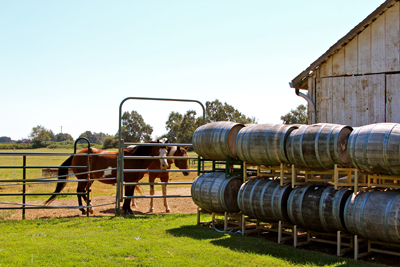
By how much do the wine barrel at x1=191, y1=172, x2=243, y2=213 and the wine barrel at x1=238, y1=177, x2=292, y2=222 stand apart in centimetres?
41

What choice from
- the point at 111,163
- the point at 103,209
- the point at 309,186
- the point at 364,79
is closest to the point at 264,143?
the point at 309,186

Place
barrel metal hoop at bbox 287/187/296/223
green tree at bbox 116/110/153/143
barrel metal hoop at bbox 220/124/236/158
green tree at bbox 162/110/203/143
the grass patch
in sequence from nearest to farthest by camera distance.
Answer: the grass patch → barrel metal hoop at bbox 287/187/296/223 → barrel metal hoop at bbox 220/124/236/158 → green tree at bbox 162/110/203/143 → green tree at bbox 116/110/153/143

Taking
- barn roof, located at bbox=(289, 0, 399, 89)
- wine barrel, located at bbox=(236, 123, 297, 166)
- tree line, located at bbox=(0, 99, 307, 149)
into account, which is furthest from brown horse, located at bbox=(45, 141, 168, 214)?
tree line, located at bbox=(0, 99, 307, 149)

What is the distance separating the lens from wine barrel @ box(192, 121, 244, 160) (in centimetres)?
732

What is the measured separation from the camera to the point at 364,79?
7.77 m

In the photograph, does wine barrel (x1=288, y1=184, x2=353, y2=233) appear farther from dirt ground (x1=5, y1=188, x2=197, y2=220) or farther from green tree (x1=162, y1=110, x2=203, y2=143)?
green tree (x1=162, y1=110, x2=203, y2=143)

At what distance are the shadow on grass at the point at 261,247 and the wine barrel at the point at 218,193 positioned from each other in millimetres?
484

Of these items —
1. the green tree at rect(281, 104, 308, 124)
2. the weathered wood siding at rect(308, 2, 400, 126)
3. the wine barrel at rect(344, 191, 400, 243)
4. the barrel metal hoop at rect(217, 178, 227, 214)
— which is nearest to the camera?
the wine barrel at rect(344, 191, 400, 243)

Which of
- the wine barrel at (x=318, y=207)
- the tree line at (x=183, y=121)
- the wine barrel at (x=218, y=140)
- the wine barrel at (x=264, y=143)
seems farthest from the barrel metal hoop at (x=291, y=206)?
the tree line at (x=183, y=121)

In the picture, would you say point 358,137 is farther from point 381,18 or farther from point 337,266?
point 381,18

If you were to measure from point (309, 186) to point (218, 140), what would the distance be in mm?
2142

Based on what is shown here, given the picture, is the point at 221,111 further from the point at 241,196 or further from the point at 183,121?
the point at 241,196

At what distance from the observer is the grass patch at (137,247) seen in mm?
4965

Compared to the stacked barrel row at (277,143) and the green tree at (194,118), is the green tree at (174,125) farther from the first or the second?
the stacked barrel row at (277,143)
